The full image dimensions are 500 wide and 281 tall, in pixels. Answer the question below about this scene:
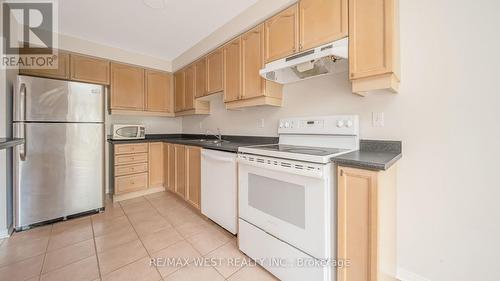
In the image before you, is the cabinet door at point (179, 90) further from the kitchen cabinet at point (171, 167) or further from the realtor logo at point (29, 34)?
the realtor logo at point (29, 34)

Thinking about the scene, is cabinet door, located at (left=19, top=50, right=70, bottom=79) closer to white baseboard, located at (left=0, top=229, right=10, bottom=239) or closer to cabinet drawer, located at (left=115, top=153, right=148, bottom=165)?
cabinet drawer, located at (left=115, top=153, right=148, bottom=165)

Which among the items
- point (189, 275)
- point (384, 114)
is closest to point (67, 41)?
point (189, 275)

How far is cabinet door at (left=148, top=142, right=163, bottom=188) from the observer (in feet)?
11.2

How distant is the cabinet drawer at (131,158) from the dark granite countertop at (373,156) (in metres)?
3.14

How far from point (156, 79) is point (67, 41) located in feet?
4.17

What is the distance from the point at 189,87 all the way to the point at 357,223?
3.17 metres

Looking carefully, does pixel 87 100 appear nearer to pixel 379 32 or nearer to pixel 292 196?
pixel 292 196

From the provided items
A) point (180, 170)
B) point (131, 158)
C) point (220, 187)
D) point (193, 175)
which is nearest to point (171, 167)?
point (180, 170)

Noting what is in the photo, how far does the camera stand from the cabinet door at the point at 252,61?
2.09 m

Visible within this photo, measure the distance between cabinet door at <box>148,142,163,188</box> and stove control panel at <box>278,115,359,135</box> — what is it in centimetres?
238

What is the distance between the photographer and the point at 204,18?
2.39 m

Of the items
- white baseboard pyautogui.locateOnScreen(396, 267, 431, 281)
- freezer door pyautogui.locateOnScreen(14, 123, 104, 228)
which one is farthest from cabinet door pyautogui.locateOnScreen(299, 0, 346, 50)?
freezer door pyautogui.locateOnScreen(14, 123, 104, 228)

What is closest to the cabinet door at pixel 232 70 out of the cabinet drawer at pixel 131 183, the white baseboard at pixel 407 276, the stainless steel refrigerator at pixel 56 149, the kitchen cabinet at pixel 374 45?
the kitchen cabinet at pixel 374 45

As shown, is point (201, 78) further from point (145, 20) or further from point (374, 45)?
point (374, 45)
